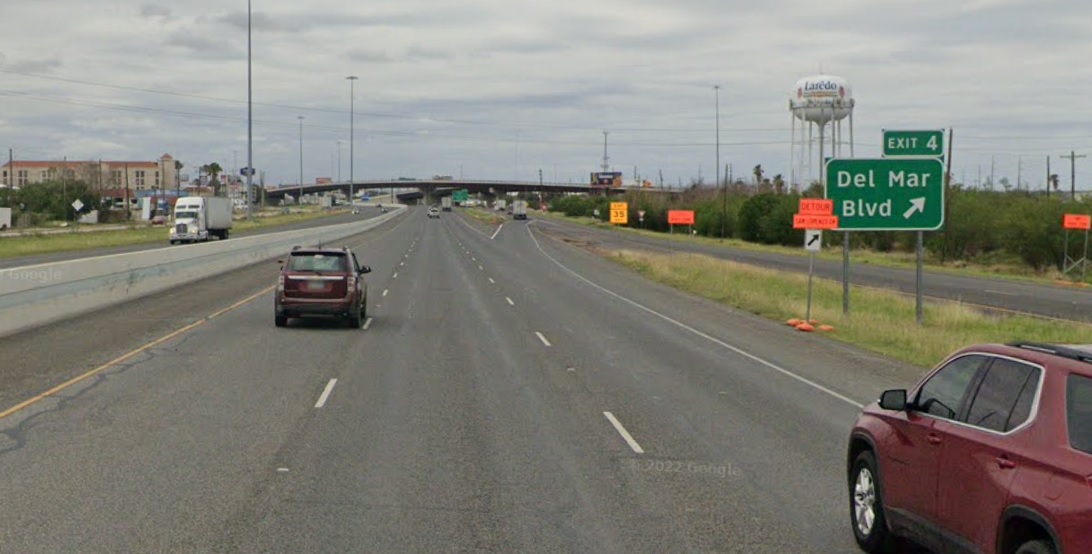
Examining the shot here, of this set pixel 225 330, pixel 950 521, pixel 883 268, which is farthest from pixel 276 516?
pixel 883 268

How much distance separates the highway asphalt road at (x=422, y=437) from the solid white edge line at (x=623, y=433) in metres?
0.04

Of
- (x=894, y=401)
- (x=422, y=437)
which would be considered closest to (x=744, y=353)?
(x=422, y=437)

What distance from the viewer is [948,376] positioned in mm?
7570

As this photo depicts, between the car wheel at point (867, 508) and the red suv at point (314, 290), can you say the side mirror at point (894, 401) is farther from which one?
the red suv at point (314, 290)

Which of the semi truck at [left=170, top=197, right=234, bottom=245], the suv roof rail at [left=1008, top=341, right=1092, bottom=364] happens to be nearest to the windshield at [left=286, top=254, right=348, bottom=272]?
the suv roof rail at [left=1008, top=341, right=1092, bottom=364]

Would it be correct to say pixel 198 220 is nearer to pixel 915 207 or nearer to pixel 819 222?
pixel 819 222

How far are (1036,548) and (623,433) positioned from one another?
7251 mm

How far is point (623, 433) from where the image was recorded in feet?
42.0

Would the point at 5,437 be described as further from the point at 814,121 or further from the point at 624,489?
the point at 814,121

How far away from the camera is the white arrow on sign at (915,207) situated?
27706 millimetres

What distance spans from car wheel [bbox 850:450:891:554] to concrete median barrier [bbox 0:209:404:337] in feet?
56.5

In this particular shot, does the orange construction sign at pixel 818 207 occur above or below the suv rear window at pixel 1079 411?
above

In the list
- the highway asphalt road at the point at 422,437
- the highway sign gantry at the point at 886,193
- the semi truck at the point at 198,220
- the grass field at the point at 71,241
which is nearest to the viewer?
the highway asphalt road at the point at 422,437

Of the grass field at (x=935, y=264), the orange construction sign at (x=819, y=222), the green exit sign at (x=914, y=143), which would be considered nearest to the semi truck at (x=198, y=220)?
the grass field at (x=935, y=264)
